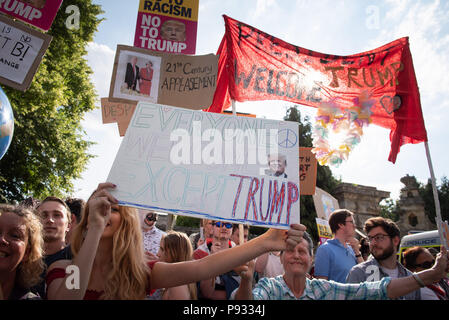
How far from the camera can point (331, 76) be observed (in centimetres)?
359

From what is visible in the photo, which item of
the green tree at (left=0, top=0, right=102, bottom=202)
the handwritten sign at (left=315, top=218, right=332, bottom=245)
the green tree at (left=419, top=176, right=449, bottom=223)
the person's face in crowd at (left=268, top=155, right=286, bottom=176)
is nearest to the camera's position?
the person's face in crowd at (left=268, top=155, right=286, bottom=176)

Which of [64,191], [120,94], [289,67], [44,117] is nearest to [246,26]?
[289,67]

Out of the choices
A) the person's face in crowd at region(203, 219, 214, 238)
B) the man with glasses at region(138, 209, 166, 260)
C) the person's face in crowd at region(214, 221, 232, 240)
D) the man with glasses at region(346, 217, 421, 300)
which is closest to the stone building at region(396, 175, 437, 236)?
the man with glasses at region(346, 217, 421, 300)

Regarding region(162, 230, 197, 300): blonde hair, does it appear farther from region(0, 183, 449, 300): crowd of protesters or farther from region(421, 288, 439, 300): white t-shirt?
region(421, 288, 439, 300): white t-shirt

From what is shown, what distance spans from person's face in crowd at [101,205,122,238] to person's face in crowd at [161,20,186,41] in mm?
2687

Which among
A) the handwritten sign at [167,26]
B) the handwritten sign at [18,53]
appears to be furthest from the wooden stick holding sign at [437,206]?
the handwritten sign at [18,53]

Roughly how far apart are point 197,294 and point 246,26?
2.88m

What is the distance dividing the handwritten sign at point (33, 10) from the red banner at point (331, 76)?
1828 millimetres

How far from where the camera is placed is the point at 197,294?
7.55 ft

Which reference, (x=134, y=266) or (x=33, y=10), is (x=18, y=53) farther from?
(x=134, y=266)

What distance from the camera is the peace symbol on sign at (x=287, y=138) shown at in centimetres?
193

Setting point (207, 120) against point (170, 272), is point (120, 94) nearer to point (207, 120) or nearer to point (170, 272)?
point (207, 120)

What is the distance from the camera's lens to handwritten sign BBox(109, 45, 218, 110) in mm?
3328

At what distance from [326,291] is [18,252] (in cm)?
189
